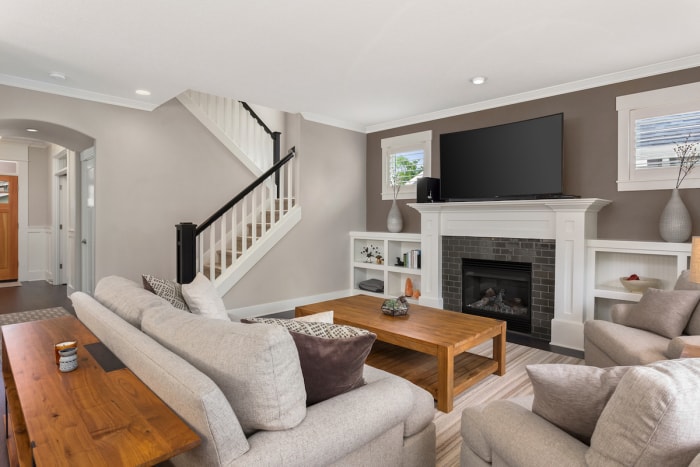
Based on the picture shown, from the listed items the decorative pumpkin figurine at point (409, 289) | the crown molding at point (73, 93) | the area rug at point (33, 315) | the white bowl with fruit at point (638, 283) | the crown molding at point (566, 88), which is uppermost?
the crown molding at point (566, 88)

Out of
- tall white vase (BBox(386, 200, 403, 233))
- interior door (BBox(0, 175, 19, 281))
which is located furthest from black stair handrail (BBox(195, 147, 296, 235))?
interior door (BBox(0, 175, 19, 281))

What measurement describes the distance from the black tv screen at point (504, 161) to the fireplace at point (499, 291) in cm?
79

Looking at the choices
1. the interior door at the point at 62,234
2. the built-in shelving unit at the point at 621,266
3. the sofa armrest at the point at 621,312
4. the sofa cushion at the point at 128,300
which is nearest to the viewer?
the sofa cushion at the point at 128,300

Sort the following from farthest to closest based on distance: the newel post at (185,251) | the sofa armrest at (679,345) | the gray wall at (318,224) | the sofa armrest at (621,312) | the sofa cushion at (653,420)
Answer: the gray wall at (318,224) → the newel post at (185,251) → the sofa armrest at (621,312) → the sofa armrest at (679,345) → the sofa cushion at (653,420)

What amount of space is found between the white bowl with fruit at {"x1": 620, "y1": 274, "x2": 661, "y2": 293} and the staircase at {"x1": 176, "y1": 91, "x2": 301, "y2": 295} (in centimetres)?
369

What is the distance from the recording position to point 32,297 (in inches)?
236

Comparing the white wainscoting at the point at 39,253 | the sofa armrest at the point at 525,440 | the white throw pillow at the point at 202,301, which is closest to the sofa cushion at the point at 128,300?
the white throw pillow at the point at 202,301

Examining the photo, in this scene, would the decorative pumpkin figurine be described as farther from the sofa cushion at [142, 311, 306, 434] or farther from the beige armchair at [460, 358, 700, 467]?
the sofa cushion at [142, 311, 306, 434]

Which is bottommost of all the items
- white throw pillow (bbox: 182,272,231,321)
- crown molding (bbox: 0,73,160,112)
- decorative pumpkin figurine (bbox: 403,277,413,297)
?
decorative pumpkin figurine (bbox: 403,277,413,297)

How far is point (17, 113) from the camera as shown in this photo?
385cm

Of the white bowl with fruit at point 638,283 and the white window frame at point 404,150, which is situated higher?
the white window frame at point 404,150

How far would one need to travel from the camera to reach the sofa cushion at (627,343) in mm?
2352

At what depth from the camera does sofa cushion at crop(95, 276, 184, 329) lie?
1.85 m

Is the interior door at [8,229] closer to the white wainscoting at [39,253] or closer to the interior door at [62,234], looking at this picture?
the white wainscoting at [39,253]
